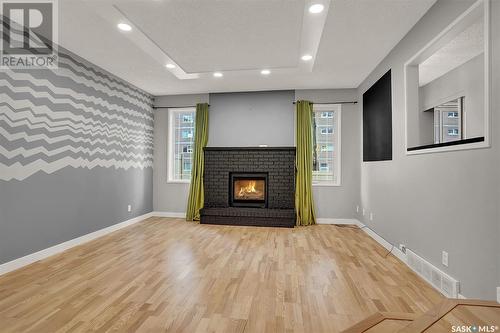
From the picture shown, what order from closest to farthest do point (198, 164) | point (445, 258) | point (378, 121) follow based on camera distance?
point (445, 258), point (378, 121), point (198, 164)

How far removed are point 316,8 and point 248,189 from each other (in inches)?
139

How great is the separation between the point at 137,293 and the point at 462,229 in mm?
2779

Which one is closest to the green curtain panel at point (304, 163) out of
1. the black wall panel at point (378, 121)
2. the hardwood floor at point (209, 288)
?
the black wall panel at point (378, 121)

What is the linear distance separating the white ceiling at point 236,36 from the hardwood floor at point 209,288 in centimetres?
267

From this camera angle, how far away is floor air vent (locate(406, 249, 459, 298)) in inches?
83.8

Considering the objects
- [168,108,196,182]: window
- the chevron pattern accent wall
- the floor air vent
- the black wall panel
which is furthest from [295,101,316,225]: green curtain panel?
the chevron pattern accent wall

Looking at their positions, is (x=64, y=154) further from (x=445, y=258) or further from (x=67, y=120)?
(x=445, y=258)

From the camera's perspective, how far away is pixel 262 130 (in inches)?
210

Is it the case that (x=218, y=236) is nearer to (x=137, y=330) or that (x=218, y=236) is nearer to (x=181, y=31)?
(x=137, y=330)

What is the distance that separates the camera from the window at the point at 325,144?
17.2 ft

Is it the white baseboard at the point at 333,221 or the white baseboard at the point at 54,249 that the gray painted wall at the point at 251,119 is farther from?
the white baseboard at the point at 54,249

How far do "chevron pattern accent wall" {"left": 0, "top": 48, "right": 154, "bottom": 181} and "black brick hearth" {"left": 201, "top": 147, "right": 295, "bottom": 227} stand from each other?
61.6 inches

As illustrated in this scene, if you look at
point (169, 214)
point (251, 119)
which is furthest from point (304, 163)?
point (169, 214)

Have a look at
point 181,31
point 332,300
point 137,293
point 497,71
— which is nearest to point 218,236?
point 137,293
